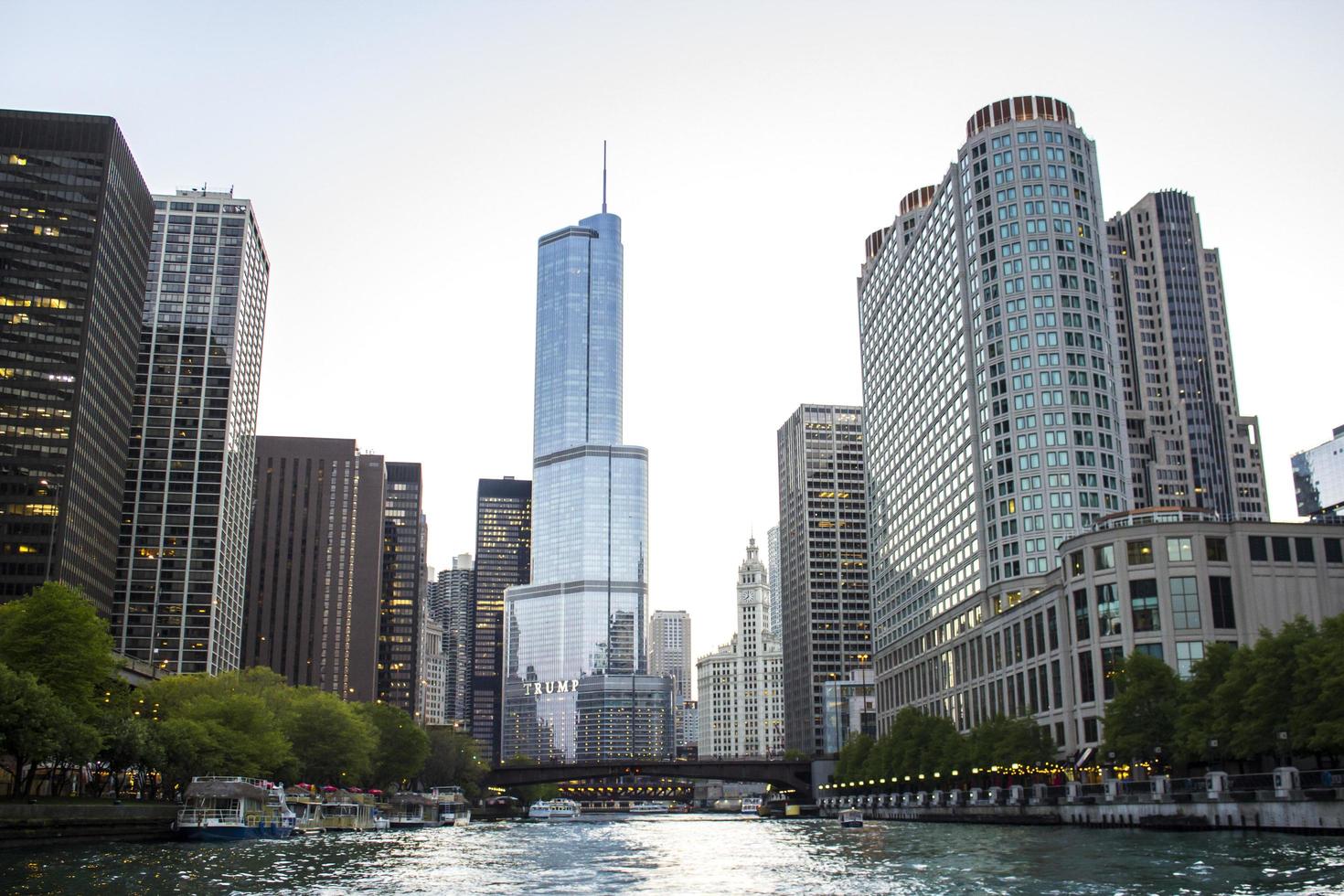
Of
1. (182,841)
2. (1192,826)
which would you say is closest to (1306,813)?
(1192,826)

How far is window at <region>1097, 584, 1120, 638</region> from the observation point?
144125 millimetres

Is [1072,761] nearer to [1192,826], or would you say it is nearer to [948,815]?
[948,815]

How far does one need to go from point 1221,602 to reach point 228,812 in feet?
346

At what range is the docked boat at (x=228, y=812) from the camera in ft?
356

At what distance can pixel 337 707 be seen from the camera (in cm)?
17488

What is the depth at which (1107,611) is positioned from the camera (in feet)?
477

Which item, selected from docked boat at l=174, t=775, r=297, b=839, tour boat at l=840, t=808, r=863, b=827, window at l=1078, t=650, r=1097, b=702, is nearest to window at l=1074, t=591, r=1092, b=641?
window at l=1078, t=650, r=1097, b=702

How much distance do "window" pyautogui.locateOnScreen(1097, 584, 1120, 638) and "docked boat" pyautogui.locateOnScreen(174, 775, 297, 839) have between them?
3623 inches

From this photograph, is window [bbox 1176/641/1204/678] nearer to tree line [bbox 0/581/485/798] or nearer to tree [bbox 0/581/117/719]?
tree line [bbox 0/581/485/798]

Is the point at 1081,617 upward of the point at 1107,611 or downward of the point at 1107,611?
downward

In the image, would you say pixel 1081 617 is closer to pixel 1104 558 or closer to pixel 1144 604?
pixel 1104 558

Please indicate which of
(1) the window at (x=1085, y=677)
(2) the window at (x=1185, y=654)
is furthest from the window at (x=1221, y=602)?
(1) the window at (x=1085, y=677)

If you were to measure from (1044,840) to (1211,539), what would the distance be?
62.4 metres

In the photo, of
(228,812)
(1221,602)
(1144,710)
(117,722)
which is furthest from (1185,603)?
(117,722)
